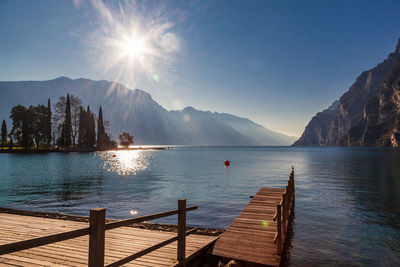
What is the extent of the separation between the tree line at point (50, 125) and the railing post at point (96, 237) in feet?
387

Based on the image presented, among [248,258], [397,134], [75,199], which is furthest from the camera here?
[397,134]

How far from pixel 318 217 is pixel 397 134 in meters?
235

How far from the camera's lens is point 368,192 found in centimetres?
2756

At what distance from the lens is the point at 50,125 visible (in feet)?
355

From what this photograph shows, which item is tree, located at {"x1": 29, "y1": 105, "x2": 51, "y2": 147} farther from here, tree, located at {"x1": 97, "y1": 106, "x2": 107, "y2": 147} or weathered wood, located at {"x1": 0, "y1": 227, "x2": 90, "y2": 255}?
weathered wood, located at {"x1": 0, "y1": 227, "x2": 90, "y2": 255}

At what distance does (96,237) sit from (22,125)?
118785 millimetres

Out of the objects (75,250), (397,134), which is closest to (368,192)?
(75,250)

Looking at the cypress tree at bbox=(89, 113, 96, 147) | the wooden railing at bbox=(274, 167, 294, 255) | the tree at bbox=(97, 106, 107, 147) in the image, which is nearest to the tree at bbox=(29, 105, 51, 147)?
the cypress tree at bbox=(89, 113, 96, 147)

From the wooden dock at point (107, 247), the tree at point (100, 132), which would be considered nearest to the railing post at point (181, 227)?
the wooden dock at point (107, 247)

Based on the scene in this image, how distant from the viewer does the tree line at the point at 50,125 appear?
10150cm

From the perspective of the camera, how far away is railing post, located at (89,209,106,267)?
151 inches

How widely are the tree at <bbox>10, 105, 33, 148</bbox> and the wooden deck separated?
109m

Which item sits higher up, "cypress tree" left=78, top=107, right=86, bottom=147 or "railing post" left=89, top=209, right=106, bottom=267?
"cypress tree" left=78, top=107, right=86, bottom=147

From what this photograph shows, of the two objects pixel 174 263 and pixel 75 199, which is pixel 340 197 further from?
pixel 75 199
